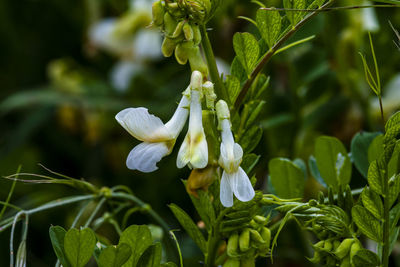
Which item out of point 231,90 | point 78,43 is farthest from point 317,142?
point 78,43

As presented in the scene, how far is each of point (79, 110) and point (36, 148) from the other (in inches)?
4.1

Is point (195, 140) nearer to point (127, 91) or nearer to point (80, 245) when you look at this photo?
point (80, 245)

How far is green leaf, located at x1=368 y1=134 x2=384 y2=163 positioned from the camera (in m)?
0.37

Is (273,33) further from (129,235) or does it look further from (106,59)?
(106,59)

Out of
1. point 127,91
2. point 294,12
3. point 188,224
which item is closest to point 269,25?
point 294,12

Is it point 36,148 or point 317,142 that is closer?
point 317,142

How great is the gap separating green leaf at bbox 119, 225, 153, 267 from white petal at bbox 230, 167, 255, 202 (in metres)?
0.06

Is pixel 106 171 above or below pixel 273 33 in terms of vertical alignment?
below

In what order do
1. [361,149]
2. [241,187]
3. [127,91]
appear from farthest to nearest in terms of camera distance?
[127,91] → [361,149] → [241,187]

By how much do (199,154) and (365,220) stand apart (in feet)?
0.30

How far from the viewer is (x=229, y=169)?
0.29 metres

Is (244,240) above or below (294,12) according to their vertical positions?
below

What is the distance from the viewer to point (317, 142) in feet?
1.25

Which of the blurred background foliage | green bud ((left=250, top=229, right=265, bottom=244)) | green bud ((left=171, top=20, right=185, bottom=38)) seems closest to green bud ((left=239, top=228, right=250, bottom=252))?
green bud ((left=250, top=229, right=265, bottom=244))
